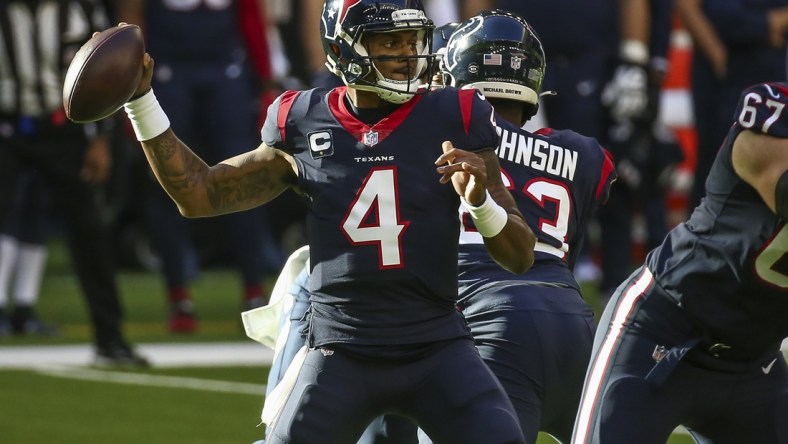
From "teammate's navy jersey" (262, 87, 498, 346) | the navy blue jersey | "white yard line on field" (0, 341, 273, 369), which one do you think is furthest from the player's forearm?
the navy blue jersey

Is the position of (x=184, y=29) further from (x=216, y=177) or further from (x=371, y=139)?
(x=371, y=139)

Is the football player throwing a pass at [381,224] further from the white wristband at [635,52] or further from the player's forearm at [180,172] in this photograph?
the white wristband at [635,52]

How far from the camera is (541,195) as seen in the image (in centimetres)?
493

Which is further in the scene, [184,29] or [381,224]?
[184,29]

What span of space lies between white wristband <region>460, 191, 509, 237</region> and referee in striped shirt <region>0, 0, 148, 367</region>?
431 cm

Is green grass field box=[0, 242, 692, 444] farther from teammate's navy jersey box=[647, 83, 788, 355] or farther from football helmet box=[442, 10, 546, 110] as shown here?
teammate's navy jersey box=[647, 83, 788, 355]

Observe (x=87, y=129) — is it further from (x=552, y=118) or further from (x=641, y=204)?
(x=641, y=204)

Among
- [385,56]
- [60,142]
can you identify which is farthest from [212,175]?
[60,142]

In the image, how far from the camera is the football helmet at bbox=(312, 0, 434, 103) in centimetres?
437

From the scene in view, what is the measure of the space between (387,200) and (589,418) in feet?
2.60

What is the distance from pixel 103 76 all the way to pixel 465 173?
949 millimetres

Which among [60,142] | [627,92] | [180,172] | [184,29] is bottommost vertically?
[627,92]

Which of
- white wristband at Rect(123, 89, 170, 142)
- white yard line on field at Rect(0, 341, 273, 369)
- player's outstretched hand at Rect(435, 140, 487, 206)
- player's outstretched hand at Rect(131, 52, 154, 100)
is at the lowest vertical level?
white yard line on field at Rect(0, 341, 273, 369)

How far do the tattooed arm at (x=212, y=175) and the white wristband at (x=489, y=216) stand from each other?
1.75ft
